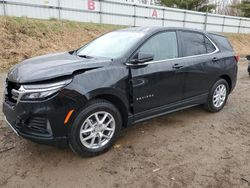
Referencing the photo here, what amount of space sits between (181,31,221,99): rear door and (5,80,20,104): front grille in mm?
2630

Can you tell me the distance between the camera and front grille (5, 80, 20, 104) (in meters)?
3.29

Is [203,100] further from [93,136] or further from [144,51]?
[93,136]

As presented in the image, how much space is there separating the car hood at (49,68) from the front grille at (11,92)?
0.07m

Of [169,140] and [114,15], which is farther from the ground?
[114,15]

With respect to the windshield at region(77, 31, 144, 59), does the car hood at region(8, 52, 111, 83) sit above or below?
below

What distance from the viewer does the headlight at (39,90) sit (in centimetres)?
307

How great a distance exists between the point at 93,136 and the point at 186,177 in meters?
1.30

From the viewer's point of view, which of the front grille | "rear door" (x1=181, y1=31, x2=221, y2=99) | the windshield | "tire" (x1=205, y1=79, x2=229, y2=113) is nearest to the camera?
the front grille

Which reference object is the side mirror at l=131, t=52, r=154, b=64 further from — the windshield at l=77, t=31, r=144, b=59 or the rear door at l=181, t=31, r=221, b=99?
the rear door at l=181, t=31, r=221, b=99

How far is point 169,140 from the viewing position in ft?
13.5

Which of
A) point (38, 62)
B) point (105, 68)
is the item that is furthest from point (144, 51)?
point (38, 62)

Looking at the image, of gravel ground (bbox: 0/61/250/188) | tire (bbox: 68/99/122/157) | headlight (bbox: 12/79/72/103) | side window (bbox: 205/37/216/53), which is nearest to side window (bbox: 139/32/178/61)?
side window (bbox: 205/37/216/53)

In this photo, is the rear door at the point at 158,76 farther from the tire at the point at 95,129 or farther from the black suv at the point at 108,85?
the tire at the point at 95,129

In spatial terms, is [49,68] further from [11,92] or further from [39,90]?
[11,92]
